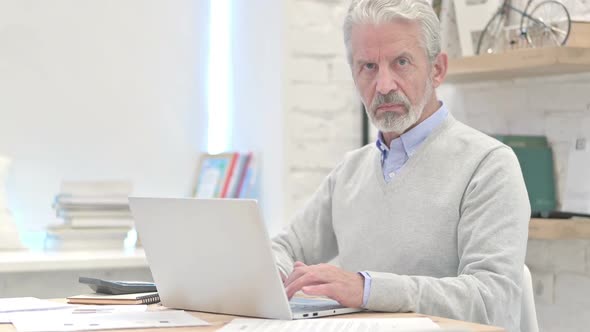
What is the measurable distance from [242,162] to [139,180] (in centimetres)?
38

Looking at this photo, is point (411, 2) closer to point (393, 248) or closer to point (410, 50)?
point (410, 50)

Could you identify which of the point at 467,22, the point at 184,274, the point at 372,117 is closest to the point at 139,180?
the point at 467,22

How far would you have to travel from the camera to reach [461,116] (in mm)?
2998

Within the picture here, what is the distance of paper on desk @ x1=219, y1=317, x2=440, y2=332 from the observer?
4.65 ft

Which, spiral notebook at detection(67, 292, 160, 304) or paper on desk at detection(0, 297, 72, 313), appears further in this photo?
spiral notebook at detection(67, 292, 160, 304)

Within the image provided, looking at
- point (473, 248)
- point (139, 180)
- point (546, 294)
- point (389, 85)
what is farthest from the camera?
point (139, 180)

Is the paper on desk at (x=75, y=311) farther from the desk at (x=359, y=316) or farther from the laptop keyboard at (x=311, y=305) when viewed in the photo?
the laptop keyboard at (x=311, y=305)

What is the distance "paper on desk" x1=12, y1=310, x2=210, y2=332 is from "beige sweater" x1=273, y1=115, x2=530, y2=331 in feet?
1.07

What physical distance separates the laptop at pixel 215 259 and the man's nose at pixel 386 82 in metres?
0.51

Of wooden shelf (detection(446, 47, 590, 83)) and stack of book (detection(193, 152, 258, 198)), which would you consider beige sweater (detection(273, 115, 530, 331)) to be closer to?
wooden shelf (detection(446, 47, 590, 83))

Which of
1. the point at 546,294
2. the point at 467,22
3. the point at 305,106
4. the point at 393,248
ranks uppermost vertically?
the point at 467,22

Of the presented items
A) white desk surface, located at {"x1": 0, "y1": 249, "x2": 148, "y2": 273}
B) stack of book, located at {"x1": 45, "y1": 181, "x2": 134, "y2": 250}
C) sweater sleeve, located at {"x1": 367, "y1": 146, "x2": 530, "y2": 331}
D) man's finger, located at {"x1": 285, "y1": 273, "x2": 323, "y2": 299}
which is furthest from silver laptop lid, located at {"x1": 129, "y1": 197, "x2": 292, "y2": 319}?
stack of book, located at {"x1": 45, "y1": 181, "x2": 134, "y2": 250}

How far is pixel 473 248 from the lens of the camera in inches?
73.0

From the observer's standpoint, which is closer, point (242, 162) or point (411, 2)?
point (411, 2)
